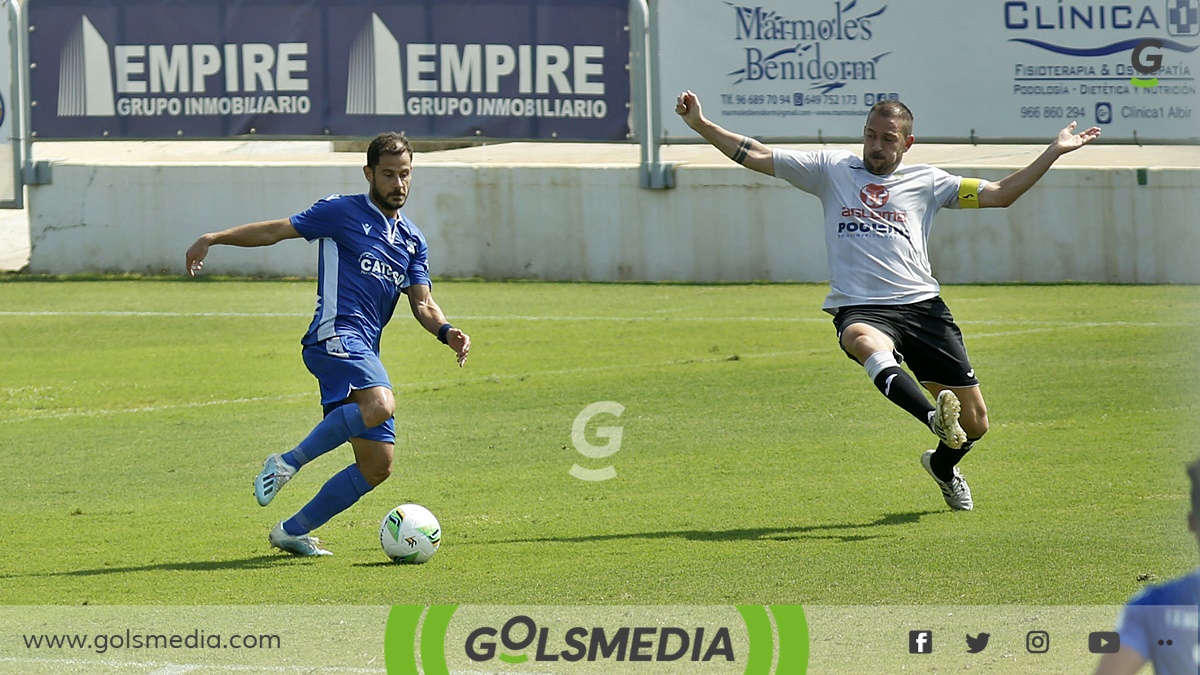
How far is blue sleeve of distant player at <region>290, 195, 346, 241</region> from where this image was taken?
710 cm

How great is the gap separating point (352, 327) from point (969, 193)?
10.6 ft

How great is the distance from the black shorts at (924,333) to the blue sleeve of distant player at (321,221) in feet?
8.32

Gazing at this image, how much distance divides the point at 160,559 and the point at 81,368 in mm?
6998

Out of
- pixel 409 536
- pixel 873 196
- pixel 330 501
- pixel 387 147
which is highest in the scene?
pixel 387 147

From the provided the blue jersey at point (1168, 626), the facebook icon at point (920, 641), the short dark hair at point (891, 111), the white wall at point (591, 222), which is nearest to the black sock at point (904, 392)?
the short dark hair at point (891, 111)

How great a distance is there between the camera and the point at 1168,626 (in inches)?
101

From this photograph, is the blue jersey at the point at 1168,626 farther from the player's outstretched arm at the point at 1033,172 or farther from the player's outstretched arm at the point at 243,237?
the player's outstretched arm at the point at 1033,172

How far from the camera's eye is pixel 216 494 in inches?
347

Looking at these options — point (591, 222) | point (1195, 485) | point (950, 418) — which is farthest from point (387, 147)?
point (591, 222)

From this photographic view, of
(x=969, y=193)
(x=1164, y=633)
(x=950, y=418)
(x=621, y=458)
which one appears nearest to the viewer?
(x=1164, y=633)

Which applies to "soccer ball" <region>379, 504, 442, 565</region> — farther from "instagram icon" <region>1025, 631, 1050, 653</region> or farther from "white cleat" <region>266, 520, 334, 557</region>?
"instagram icon" <region>1025, 631, 1050, 653</region>

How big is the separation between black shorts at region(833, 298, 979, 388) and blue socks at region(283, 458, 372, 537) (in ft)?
8.18

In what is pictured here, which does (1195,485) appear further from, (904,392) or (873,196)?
(873,196)

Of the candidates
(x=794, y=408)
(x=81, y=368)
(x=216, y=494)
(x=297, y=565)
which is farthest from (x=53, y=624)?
(x=81, y=368)
